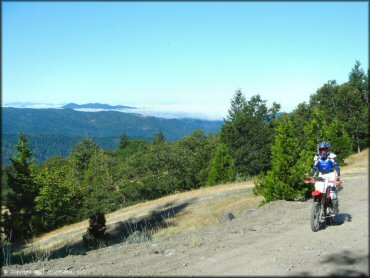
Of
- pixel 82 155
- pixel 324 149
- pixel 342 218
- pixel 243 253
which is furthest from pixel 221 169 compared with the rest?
pixel 82 155

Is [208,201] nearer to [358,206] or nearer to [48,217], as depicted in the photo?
[358,206]

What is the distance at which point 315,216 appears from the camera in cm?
1135

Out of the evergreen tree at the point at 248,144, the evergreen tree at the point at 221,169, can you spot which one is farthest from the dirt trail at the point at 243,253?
the evergreen tree at the point at 248,144

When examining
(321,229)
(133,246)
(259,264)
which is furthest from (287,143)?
(259,264)

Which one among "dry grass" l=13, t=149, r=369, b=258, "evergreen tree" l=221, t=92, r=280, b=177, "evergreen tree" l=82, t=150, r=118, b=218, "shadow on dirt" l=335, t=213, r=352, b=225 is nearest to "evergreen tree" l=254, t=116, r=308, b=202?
"dry grass" l=13, t=149, r=369, b=258

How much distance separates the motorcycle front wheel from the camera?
→ 37.0ft

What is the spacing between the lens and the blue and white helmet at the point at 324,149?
11.1 m

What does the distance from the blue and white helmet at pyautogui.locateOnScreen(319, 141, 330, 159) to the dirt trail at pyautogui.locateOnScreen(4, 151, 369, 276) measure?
221 centimetres

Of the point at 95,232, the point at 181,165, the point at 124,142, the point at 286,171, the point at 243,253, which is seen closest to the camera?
the point at 243,253

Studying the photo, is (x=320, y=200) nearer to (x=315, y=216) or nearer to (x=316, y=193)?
(x=316, y=193)

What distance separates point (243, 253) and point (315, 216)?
2.66 m

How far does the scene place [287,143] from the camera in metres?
20.8

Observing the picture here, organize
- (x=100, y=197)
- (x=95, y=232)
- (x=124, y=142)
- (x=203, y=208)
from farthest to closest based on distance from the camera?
(x=124, y=142) < (x=100, y=197) < (x=203, y=208) < (x=95, y=232)

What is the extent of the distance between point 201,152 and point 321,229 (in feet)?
225
